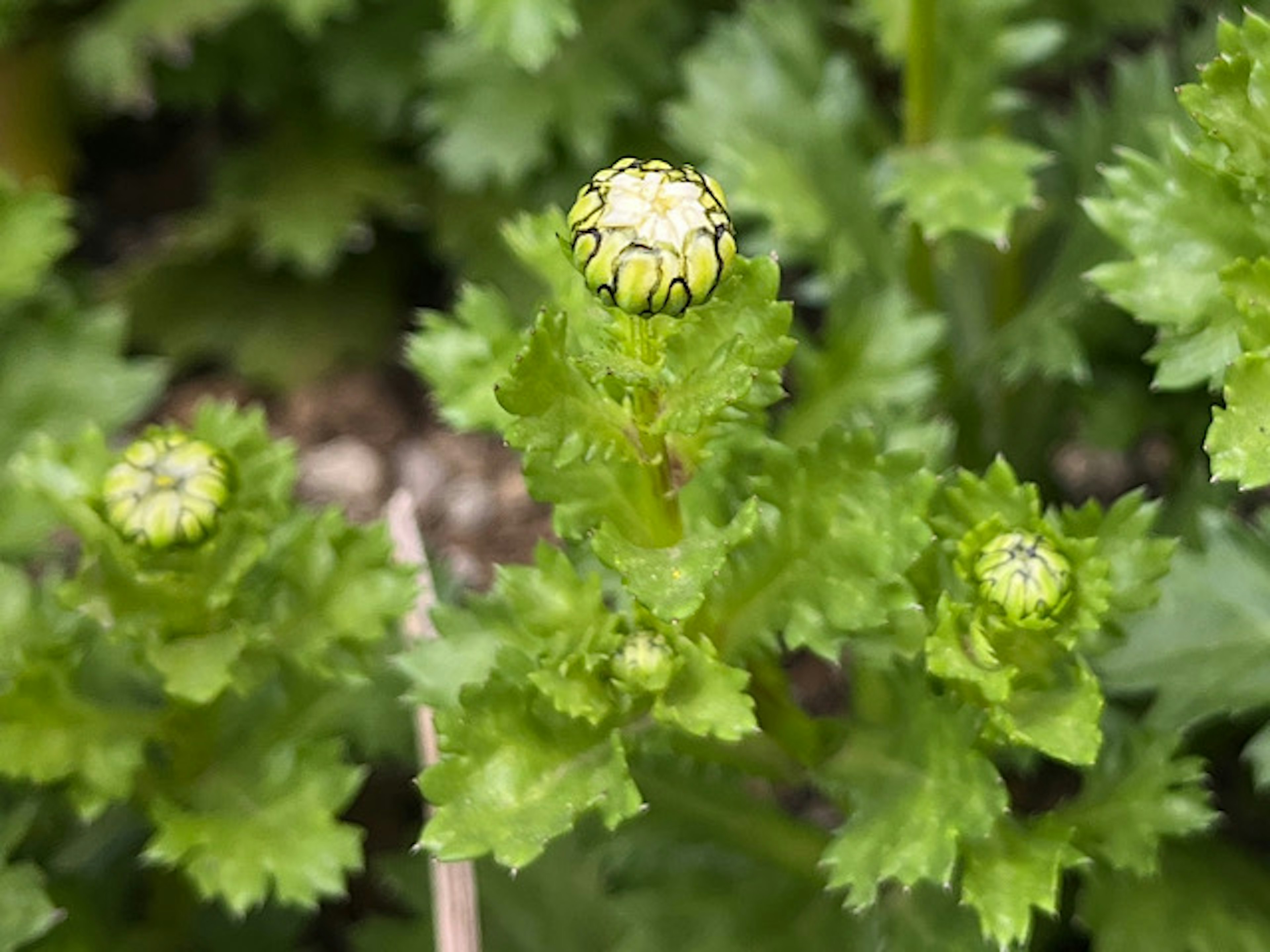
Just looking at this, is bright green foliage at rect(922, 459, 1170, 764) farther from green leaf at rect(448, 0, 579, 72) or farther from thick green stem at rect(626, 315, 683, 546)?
green leaf at rect(448, 0, 579, 72)

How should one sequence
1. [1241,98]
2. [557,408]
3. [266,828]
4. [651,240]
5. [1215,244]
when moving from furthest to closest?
[266,828] → [1215,244] → [1241,98] → [557,408] → [651,240]

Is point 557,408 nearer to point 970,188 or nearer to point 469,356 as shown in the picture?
point 469,356

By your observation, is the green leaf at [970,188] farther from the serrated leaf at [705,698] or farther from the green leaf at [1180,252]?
the serrated leaf at [705,698]

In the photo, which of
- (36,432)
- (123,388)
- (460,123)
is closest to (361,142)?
(460,123)

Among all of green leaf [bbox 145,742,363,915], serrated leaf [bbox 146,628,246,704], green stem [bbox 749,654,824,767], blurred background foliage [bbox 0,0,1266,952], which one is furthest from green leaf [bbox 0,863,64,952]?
green stem [bbox 749,654,824,767]

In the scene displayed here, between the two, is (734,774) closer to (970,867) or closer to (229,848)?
(970,867)

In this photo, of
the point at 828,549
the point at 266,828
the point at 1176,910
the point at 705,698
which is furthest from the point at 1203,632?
the point at 266,828
